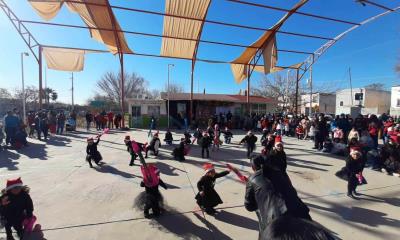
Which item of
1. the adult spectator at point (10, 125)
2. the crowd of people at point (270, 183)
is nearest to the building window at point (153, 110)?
the crowd of people at point (270, 183)

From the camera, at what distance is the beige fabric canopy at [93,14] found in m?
12.0

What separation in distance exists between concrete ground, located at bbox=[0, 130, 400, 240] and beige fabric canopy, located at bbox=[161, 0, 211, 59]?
8988 mm

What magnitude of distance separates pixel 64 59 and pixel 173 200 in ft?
54.0

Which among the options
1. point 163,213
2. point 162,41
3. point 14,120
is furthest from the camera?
point 162,41

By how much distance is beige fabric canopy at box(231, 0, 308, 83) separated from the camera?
15.2m

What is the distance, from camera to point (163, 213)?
422 centimetres

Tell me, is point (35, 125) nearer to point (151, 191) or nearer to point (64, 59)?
point (64, 59)

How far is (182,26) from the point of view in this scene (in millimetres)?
15188

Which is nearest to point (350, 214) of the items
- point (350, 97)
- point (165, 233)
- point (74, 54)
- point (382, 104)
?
point (165, 233)

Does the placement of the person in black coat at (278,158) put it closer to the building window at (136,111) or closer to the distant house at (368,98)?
the building window at (136,111)

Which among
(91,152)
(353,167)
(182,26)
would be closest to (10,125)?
(91,152)

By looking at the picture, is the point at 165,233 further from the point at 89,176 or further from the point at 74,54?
the point at 74,54

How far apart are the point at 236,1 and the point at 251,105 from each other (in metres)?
14.8

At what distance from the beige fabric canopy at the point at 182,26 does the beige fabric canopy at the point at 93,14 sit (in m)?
3.12
